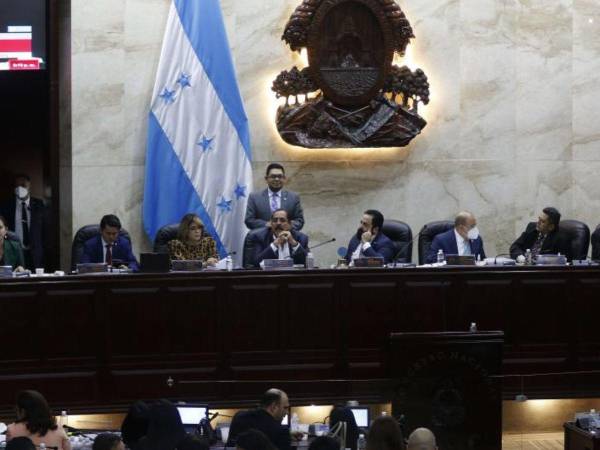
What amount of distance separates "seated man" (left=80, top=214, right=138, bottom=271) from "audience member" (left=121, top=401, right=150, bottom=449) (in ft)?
13.1

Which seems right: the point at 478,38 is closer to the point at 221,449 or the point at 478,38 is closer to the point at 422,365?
the point at 422,365

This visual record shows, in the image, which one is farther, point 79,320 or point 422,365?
point 79,320

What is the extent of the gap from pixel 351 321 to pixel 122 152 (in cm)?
348

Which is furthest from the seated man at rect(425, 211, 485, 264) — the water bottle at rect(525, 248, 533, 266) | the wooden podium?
the wooden podium

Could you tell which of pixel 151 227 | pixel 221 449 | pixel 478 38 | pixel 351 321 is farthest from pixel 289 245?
pixel 221 449

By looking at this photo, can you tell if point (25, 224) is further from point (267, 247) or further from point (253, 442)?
point (253, 442)

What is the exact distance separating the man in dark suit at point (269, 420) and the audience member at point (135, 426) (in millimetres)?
461

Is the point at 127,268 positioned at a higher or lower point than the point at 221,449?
higher

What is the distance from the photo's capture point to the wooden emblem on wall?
42.7ft

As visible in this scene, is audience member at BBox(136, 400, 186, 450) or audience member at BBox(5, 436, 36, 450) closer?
audience member at BBox(5, 436, 36, 450)

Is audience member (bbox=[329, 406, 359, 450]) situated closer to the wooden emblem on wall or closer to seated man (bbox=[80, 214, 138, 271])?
seated man (bbox=[80, 214, 138, 271])

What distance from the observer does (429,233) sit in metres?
12.1

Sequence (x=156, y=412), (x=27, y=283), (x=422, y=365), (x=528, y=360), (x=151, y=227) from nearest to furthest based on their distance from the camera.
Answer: (x=156, y=412) < (x=422, y=365) < (x=27, y=283) < (x=528, y=360) < (x=151, y=227)

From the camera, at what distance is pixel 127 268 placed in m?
10.8
